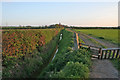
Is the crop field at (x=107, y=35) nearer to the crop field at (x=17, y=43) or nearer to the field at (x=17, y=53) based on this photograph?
the field at (x=17, y=53)

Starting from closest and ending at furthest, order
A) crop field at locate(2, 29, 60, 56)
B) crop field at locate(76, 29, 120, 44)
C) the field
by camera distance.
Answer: the field → crop field at locate(2, 29, 60, 56) → crop field at locate(76, 29, 120, 44)

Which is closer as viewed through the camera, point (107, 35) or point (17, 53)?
Answer: point (17, 53)

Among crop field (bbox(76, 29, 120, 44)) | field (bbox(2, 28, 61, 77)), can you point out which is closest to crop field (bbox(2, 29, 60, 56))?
field (bbox(2, 28, 61, 77))

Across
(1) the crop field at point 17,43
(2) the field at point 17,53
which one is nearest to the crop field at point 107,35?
(2) the field at point 17,53

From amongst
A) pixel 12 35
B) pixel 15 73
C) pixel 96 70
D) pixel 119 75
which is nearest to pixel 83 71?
pixel 96 70

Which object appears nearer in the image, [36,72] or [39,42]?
[36,72]

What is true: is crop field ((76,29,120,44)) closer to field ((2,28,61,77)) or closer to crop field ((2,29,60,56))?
field ((2,28,61,77))

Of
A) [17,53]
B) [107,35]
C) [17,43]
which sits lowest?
[17,53]

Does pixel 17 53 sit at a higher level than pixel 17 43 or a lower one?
lower

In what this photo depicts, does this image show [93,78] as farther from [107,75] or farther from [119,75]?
[119,75]

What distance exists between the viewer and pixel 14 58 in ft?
24.5

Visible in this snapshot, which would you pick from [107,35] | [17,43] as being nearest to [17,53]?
[17,43]

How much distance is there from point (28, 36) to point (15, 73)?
399cm

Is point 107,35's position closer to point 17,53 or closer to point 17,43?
point 17,43
